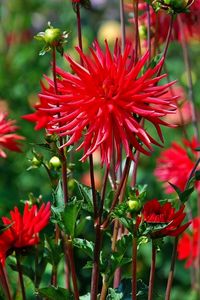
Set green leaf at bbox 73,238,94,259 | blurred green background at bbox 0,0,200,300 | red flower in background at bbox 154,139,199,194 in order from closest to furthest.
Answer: green leaf at bbox 73,238,94,259 < red flower in background at bbox 154,139,199,194 < blurred green background at bbox 0,0,200,300

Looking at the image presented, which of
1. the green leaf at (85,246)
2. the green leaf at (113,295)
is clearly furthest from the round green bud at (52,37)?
the green leaf at (113,295)

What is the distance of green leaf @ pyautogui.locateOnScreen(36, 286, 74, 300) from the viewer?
1.20m

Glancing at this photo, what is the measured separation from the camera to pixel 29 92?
328 cm

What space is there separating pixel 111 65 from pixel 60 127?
0.39 ft

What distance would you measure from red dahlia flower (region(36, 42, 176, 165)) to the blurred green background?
1074mm

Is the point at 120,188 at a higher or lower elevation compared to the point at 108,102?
lower

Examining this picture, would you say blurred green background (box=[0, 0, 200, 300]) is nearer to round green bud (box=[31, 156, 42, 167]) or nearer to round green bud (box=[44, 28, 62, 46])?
round green bud (box=[31, 156, 42, 167])

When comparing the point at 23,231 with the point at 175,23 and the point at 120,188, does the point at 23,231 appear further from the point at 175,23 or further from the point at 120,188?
the point at 175,23

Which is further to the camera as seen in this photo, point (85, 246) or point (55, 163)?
point (55, 163)

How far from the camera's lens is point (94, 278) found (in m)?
1.17

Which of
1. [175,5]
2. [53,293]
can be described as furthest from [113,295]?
[175,5]

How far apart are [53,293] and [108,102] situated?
1.10 ft

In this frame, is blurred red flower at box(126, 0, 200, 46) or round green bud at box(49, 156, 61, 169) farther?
blurred red flower at box(126, 0, 200, 46)

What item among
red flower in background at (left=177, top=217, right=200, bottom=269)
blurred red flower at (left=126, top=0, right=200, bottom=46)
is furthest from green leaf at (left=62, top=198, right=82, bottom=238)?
red flower in background at (left=177, top=217, right=200, bottom=269)
